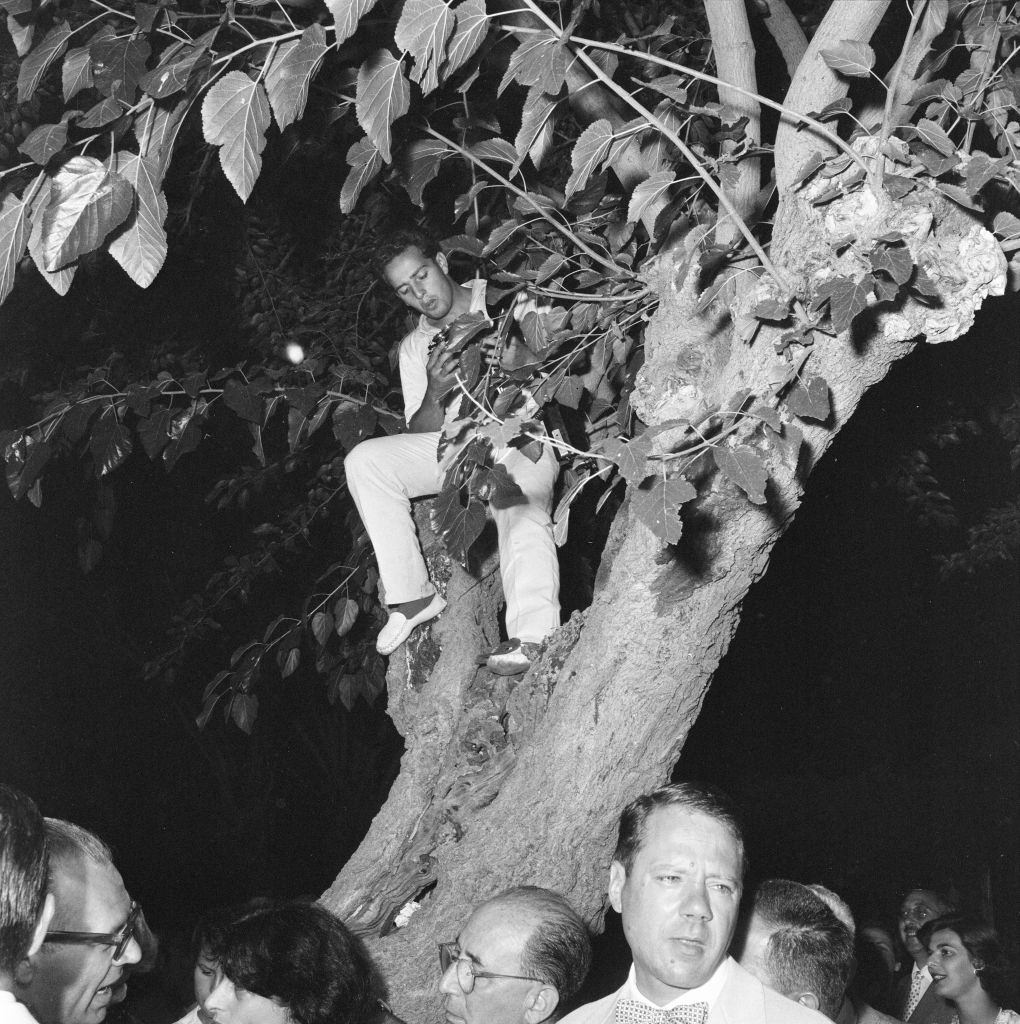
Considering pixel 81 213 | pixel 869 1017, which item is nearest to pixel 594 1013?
pixel 869 1017

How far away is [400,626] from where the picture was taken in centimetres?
339

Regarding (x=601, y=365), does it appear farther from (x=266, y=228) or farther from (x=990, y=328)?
(x=990, y=328)

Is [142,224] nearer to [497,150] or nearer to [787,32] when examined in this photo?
[497,150]

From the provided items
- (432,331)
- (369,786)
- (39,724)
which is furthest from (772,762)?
(432,331)

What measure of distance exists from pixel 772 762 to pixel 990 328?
4933 mm

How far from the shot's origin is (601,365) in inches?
110

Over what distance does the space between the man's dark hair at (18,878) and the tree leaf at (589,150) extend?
143 centimetres

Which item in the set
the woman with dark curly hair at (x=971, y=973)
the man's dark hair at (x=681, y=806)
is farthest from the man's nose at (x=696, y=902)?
the woman with dark curly hair at (x=971, y=973)

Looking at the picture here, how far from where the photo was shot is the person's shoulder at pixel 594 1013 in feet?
6.05

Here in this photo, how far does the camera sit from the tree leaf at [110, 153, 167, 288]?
1733 mm

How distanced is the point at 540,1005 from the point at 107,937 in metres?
0.81

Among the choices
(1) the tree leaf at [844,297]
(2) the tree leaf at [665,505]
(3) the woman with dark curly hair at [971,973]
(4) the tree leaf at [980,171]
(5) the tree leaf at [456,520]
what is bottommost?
(3) the woman with dark curly hair at [971,973]

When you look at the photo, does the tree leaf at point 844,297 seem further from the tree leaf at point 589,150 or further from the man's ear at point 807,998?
the man's ear at point 807,998

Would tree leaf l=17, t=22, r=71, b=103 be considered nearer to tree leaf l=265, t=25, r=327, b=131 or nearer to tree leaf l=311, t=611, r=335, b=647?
tree leaf l=265, t=25, r=327, b=131
